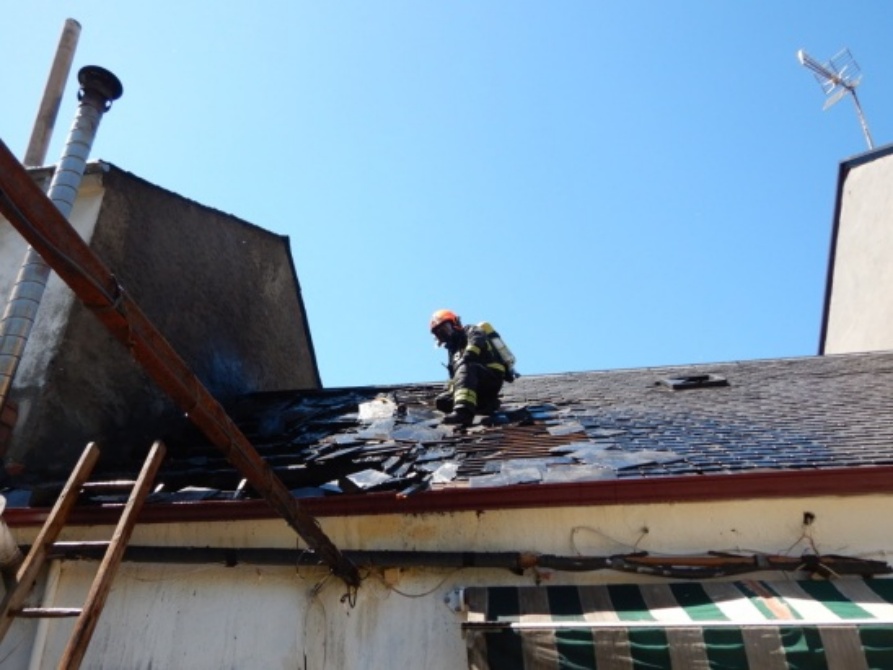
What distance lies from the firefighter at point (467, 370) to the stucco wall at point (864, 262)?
22.8 feet

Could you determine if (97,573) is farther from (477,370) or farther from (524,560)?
(477,370)

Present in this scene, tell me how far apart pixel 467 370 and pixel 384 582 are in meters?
3.02

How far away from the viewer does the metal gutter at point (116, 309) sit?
112 inches

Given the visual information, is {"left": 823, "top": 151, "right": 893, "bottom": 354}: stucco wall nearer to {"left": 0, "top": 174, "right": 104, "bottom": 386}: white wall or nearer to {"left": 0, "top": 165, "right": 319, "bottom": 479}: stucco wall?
{"left": 0, "top": 165, "right": 319, "bottom": 479}: stucco wall

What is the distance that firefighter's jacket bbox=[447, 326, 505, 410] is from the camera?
8078 mm

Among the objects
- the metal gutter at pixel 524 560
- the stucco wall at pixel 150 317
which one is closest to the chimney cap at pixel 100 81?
the stucco wall at pixel 150 317

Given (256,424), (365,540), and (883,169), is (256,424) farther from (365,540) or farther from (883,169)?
(883,169)

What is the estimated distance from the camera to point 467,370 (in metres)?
8.12

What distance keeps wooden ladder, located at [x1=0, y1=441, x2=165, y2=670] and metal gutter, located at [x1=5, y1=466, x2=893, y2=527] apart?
1.17 metres

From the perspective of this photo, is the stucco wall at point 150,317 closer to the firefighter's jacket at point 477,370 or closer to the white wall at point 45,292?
the white wall at point 45,292

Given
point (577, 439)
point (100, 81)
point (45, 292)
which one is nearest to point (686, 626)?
point (577, 439)

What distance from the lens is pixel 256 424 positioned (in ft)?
28.5

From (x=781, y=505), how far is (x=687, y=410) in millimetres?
2675

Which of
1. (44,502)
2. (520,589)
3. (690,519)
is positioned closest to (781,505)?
(690,519)
